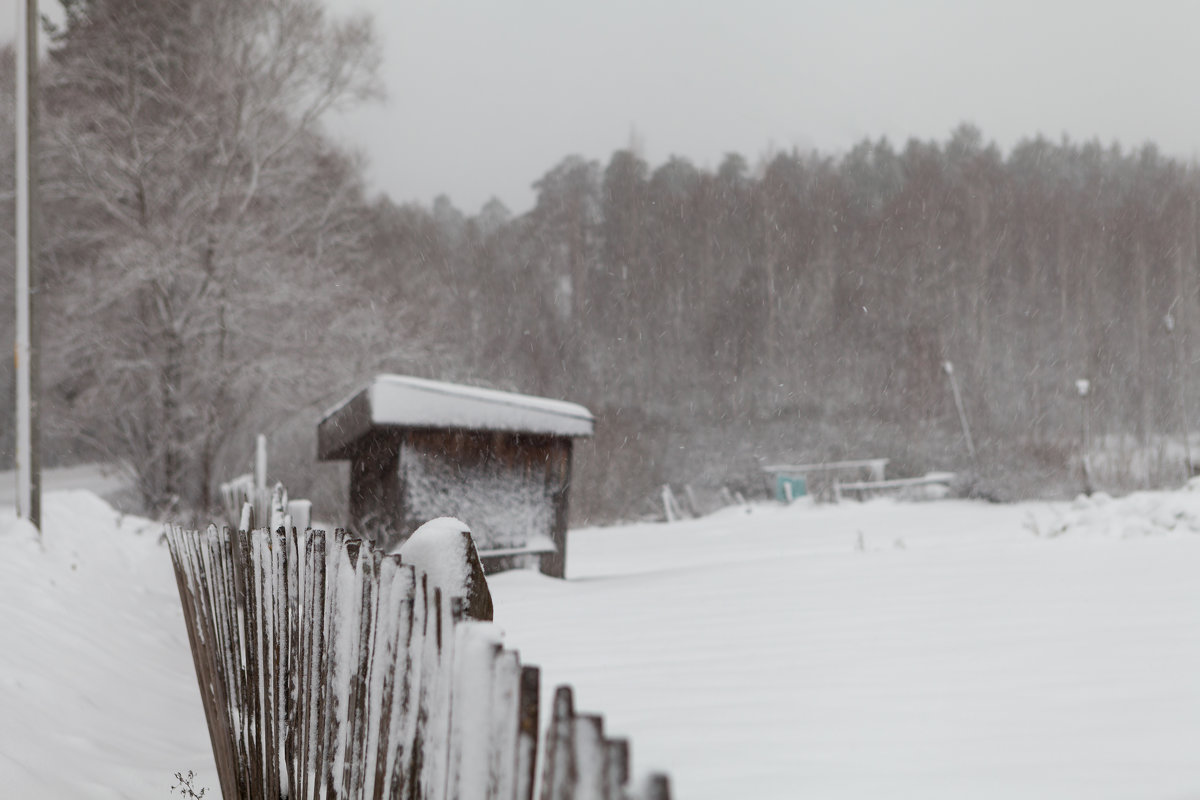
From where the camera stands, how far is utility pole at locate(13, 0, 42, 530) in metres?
8.33

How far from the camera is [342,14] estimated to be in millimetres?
18484

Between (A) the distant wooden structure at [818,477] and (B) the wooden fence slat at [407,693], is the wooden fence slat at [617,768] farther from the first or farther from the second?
(A) the distant wooden structure at [818,477]

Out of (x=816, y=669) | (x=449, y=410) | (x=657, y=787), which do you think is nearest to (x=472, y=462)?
(x=449, y=410)

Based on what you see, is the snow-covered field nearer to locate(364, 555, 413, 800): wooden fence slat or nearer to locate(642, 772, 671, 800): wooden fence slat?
locate(642, 772, 671, 800): wooden fence slat

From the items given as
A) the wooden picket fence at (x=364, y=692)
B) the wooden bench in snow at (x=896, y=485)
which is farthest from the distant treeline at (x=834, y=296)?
the wooden picket fence at (x=364, y=692)

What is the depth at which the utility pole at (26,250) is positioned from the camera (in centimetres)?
833

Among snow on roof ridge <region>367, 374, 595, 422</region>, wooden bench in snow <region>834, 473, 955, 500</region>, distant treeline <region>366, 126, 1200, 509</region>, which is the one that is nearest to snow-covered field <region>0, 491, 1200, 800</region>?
snow on roof ridge <region>367, 374, 595, 422</region>

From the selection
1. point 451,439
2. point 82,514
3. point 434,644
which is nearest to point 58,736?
point 434,644

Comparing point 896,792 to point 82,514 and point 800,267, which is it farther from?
point 800,267

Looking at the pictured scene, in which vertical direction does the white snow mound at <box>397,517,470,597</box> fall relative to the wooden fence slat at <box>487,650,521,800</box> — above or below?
above

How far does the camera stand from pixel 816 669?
305 cm

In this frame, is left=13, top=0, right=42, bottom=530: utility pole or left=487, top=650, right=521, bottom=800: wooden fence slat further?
left=13, top=0, right=42, bottom=530: utility pole

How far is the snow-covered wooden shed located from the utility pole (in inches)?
127

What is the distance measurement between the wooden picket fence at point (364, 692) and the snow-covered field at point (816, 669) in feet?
0.56
